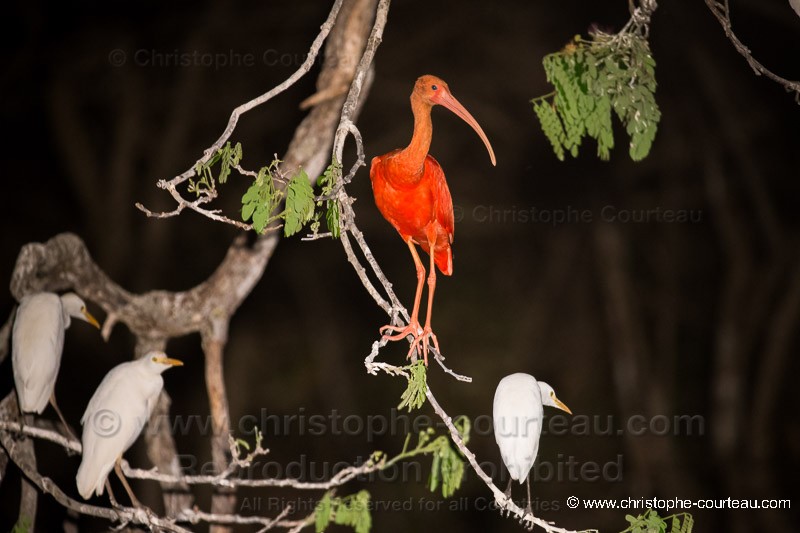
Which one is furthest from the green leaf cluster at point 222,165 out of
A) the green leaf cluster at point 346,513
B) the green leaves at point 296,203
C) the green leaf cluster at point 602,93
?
the green leaf cluster at point 346,513

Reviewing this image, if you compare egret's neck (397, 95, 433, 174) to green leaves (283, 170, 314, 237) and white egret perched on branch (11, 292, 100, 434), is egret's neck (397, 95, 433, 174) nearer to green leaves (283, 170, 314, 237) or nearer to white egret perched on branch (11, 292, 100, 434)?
green leaves (283, 170, 314, 237)

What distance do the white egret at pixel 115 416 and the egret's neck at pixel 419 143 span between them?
37.1 inches

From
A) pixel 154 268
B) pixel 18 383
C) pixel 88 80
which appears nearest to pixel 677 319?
pixel 154 268

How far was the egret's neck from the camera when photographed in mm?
1830

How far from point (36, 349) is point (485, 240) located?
4.05 metres

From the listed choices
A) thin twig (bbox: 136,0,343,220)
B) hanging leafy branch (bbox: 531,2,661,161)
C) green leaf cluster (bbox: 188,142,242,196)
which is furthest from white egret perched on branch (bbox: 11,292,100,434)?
hanging leafy branch (bbox: 531,2,661,161)

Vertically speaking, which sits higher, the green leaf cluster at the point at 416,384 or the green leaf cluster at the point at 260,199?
the green leaf cluster at the point at 260,199

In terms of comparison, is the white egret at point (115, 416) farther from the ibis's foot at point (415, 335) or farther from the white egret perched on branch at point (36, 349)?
the ibis's foot at point (415, 335)

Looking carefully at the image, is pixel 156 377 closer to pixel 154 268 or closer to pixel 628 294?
pixel 154 268

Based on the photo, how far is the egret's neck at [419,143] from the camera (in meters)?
1.83

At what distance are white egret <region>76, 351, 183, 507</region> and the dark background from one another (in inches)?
94.2

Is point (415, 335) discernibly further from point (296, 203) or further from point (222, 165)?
point (222, 165)

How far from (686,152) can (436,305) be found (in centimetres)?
189

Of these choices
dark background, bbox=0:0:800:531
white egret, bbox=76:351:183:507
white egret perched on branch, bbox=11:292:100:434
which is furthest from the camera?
dark background, bbox=0:0:800:531
